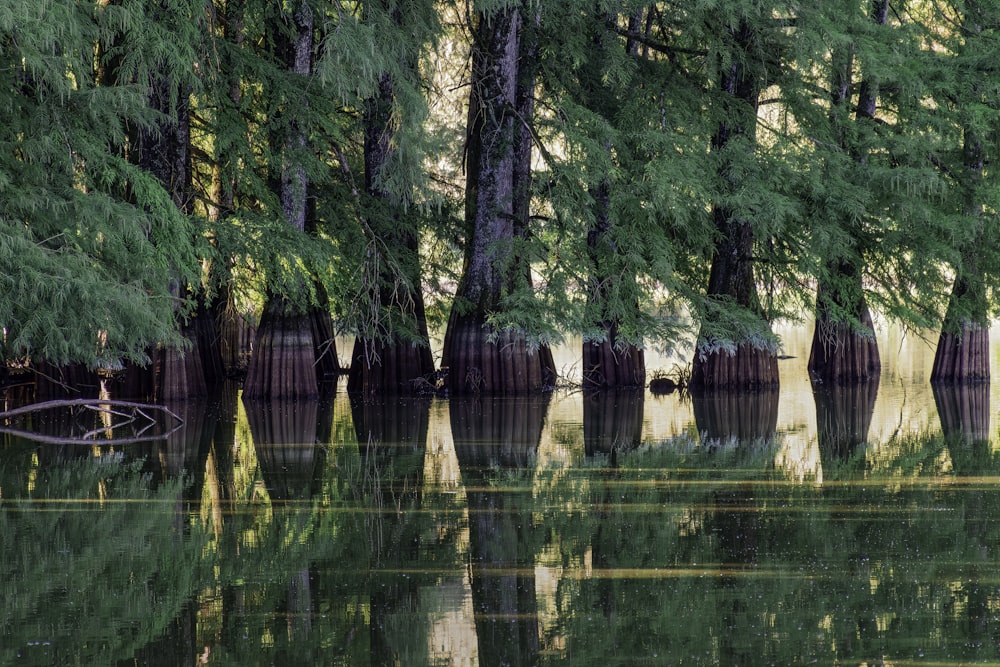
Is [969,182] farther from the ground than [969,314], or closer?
farther from the ground

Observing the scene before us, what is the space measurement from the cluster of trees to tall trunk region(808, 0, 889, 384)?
0.07m

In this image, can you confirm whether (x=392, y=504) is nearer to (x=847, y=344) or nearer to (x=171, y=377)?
(x=171, y=377)

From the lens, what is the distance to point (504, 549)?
22.8 ft

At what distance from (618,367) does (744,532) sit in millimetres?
12772

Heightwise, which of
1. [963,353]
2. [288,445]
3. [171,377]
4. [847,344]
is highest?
[847,344]

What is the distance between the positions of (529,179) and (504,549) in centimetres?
1226

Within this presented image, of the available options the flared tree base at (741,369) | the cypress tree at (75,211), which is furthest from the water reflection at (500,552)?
the flared tree base at (741,369)

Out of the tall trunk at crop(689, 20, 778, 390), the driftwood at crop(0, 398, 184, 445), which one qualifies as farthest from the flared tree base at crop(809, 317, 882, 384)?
the driftwood at crop(0, 398, 184, 445)

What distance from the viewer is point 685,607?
5617 millimetres

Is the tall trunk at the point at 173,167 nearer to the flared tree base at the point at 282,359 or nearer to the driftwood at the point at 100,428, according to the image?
the flared tree base at the point at 282,359

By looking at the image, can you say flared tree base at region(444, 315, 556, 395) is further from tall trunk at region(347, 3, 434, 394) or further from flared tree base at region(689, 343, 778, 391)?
flared tree base at region(689, 343, 778, 391)

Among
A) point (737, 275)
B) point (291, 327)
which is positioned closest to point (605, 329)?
point (737, 275)

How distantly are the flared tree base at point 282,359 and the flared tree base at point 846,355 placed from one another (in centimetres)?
858

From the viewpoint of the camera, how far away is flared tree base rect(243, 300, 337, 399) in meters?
17.3
